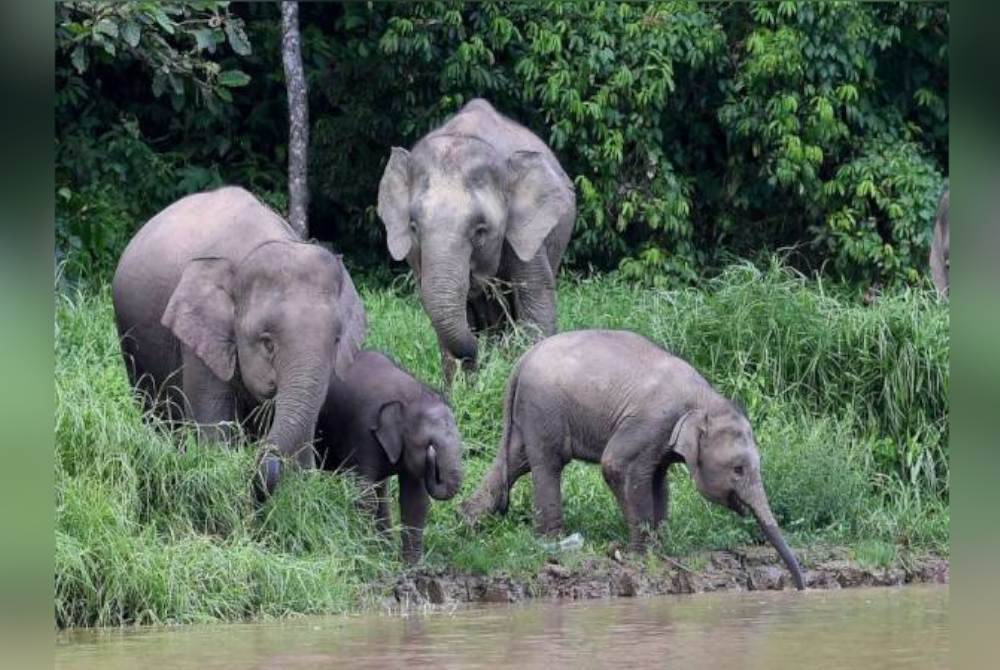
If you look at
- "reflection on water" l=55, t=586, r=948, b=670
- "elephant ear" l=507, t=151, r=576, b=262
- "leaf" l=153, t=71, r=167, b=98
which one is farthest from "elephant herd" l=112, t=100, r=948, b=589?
"leaf" l=153, t=71, r=167, b=98

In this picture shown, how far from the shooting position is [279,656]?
6.86 m

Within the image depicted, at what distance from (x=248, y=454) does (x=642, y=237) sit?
9.93m

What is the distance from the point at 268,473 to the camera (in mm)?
8711

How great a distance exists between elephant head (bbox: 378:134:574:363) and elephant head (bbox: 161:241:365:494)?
2.31 meters

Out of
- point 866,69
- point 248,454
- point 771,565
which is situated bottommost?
point 771,565

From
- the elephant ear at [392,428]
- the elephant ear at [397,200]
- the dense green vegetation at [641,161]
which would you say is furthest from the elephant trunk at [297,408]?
the elephant ear at [397,200]

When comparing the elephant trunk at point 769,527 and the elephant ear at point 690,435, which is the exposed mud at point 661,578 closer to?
the elephant trunk at point 769,527

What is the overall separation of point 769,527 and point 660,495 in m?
0.87

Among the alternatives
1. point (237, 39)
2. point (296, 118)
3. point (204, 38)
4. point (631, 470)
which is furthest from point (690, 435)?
point (296, 118)

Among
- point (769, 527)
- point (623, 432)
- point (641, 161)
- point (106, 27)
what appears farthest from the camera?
point (641, 161)

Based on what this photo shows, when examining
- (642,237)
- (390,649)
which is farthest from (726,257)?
(390,649)

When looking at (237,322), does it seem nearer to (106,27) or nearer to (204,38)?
(106,27)

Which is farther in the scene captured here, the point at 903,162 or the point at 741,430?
the point at 903,162

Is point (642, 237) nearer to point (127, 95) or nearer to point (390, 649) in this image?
point (127, 95)
